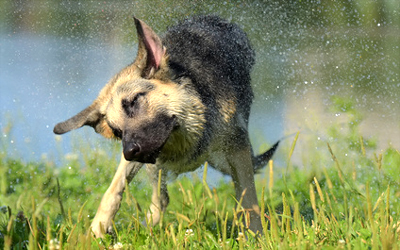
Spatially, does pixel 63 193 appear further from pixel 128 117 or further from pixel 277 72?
pixel 277 72

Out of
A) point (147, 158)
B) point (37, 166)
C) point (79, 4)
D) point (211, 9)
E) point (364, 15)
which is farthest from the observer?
point (364, 15)

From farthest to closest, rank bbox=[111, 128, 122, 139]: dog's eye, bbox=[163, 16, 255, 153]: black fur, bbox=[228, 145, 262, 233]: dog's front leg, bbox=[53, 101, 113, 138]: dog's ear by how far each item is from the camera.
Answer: bbox=[228, 145, 262, 233]: dog's front leg → bbox=[163, 16, 255, 153]: black fur → bbox=[53, 101, 113, 138]: dog's ear → bbox=[111, 128, 122, 139]: dog's eye

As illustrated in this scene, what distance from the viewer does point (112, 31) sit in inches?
380

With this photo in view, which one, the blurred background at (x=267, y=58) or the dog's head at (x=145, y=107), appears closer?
the dog's head at (x=145, y=107)

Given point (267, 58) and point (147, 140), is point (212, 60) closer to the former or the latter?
point (147, 140)

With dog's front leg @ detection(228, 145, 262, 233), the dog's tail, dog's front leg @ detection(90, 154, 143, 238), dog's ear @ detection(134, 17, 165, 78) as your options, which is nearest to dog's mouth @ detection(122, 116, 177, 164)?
dog's ear @ detection(134, 17, 165, 78)

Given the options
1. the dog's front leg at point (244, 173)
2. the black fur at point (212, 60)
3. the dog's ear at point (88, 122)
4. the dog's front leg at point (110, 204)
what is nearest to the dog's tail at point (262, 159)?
the black fur at point (212, 60)

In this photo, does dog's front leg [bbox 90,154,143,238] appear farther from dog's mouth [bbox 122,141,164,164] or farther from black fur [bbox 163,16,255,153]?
black fur [bbox 163,16,255,153]

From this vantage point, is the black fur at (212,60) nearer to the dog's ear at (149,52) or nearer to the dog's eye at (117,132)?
the dog's ear at (149,52)

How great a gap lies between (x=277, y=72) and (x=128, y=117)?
5.67 meters

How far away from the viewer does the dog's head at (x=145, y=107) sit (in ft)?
11.4

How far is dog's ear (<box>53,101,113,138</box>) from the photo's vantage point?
12.8ft

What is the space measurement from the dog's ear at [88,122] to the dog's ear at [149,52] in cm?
53

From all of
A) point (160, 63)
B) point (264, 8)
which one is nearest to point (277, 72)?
point (264, 8)
